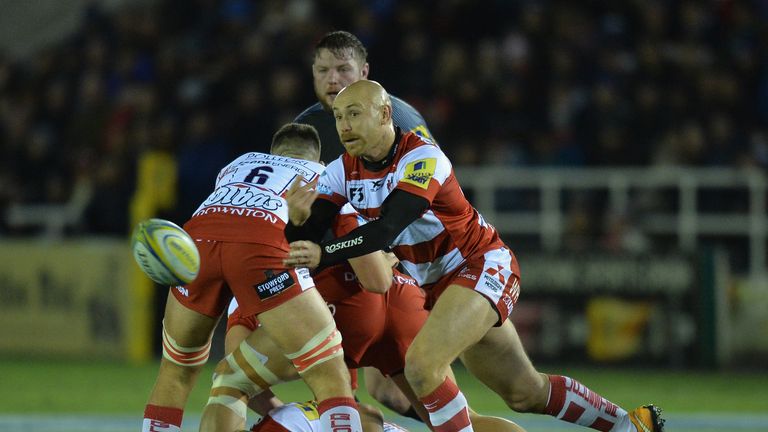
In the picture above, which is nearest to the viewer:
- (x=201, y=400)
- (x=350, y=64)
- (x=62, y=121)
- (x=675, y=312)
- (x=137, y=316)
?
(x=350, y=64)

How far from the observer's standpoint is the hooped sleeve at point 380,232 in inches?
223

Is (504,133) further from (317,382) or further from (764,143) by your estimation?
(317,382)

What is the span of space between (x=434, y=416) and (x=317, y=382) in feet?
1.82

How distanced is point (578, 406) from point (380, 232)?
1554mm

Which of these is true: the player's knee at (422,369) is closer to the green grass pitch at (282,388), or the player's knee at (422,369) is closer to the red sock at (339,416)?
the red sock at (339,416)

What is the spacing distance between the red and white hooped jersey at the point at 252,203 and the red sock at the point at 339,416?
29.2 inches

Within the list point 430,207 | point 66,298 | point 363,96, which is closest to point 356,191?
point 430,207

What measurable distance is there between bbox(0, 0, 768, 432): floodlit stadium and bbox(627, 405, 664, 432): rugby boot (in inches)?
154

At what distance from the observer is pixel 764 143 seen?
525 inches

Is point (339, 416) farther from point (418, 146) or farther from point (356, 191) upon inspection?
point (418, 146)

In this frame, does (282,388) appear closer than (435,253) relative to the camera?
No

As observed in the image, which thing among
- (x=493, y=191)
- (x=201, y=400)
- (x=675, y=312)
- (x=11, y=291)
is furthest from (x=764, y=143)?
(x=11, y=291)

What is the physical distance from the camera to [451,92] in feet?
46.8

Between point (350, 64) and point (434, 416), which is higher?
point (350, 64)
